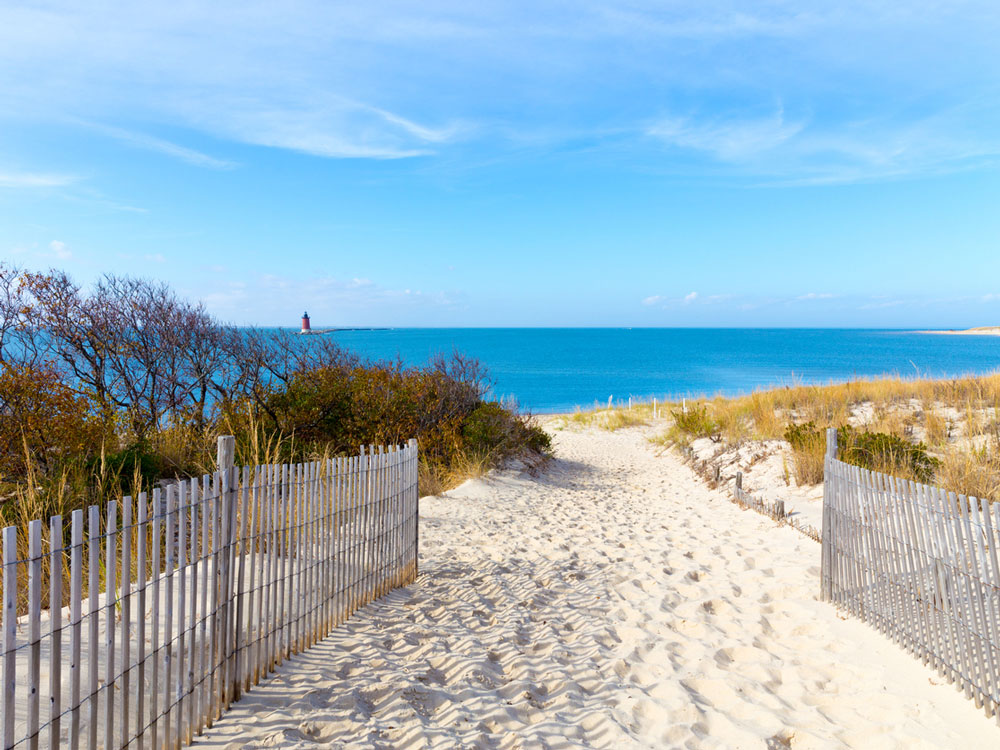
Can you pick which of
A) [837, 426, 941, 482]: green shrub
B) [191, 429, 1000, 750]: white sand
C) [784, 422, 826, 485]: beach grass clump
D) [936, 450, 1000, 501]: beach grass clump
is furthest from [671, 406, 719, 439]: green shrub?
[191, 429, 1000, 750]: white sand

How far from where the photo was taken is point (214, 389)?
13.2 m

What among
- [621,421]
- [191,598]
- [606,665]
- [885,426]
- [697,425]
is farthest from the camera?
[621,421]

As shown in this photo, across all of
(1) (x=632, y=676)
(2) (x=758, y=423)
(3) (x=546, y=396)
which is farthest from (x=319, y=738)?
(3) (x=546, y=396)

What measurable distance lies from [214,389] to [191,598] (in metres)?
11.1

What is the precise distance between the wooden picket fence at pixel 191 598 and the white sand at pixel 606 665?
0.25m

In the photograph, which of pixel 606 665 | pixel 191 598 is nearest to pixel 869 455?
pixel 606 665

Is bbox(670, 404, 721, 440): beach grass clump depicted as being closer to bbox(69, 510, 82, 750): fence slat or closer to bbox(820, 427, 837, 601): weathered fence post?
bbox(820, 427, 837, 601): weathered fence post

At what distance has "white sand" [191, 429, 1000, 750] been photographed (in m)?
3.56

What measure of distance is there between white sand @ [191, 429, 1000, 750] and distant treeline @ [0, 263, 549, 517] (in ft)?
14.1

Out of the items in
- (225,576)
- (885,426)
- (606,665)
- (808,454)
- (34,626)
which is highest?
(34,626)

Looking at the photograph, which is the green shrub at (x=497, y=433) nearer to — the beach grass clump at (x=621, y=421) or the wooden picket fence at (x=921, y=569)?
the wooden picket fence at (x=921, y=569)

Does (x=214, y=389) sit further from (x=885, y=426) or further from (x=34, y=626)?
(x=885, y=426)

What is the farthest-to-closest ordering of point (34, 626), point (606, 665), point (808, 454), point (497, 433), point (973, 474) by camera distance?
point (497, 433)
point (808, 454)
point (973, 474)
point (606, 665)
point (34, 626)

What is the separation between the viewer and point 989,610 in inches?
149
